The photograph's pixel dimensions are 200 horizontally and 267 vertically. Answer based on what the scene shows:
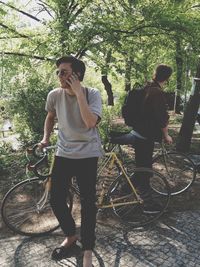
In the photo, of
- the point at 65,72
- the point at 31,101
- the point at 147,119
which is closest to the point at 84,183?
the point at 65,72

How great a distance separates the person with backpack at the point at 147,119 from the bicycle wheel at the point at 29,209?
1.10 meters

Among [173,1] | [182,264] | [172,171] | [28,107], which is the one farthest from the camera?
[28,107]

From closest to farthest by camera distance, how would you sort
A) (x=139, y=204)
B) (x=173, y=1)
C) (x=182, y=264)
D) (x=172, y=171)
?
(x=182, y=264)
(x=139, y=204)
(x=172, y=171)
(x=173, y=1)

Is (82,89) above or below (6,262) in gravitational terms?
above

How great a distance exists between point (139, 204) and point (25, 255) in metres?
1.51

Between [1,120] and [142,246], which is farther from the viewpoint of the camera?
[1,120]

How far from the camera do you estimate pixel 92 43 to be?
316 inches

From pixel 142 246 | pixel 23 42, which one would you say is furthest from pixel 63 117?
pixel 23 42

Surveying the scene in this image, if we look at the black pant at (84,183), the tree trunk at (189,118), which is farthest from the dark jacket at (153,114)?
the tree trunk at (189,118)

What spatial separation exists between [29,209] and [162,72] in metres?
2.32

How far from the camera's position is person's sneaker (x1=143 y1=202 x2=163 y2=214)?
470cm

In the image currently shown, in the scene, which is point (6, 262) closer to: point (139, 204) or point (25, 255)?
point (25, 255)

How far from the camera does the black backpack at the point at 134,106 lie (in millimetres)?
4594

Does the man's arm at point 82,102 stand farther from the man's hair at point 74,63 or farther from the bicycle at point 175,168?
the bicycle at point 175,168
